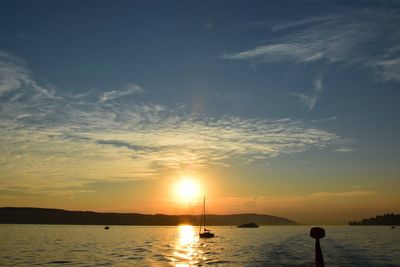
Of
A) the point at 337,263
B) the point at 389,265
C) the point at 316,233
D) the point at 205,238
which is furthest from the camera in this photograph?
the point at 205,238

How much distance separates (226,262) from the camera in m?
77.9

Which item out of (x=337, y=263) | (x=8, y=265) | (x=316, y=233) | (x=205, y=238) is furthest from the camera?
(x=205, y=238)

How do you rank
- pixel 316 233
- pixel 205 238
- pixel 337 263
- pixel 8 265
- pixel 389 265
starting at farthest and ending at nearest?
pixel 205 238, pixel 337 263, pixel 389 265, pixel 8 265, pixel 316 233

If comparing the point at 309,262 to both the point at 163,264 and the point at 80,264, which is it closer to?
the point at 163,264

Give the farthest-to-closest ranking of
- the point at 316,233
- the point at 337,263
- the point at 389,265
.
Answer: the point at 337,263 → the point at 389,265 → the point at 316,233

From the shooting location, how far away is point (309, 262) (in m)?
75.8

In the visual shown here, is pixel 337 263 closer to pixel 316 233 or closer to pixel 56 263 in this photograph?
pixel 56 263

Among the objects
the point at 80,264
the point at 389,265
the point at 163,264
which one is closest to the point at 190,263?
the point at 163,264

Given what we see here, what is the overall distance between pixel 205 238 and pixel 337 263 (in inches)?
4380

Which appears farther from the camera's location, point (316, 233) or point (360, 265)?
point (360, 265)

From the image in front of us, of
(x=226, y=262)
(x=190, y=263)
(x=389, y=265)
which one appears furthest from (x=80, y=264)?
(x=389, y=265)

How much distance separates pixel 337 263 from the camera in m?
76.4

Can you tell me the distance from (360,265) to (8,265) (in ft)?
186

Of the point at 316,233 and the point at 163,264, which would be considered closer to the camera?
the point at 316,233
